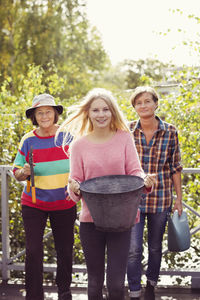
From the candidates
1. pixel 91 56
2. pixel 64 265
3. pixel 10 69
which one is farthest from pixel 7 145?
pixel 91 56

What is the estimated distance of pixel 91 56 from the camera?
2453 centimetres

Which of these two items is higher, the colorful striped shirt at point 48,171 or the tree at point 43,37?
the tree at point 43,37

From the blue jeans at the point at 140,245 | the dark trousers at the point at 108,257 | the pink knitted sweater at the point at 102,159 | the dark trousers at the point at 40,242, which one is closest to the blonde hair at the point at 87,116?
the pink knitted sweater at the point at 102,159

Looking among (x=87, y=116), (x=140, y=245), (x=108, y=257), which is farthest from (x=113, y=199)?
(x=140, y=245)

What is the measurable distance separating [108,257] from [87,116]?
877mm

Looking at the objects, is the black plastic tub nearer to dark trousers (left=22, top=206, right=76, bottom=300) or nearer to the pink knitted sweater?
the pink knitted sweater

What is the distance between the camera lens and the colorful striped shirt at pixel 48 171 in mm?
3129

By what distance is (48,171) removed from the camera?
3.13 meters

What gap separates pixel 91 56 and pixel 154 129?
2175 centimetres

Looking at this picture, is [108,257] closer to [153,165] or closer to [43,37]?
[153,165]

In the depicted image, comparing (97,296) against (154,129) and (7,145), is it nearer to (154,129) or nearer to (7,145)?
(154,129)

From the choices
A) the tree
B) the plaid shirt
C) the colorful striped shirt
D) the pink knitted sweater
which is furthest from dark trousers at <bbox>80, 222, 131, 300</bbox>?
the tree

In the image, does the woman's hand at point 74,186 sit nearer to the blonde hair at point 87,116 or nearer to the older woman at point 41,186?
the blonde hair at point 87,116

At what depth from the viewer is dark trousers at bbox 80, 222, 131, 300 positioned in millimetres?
2533
